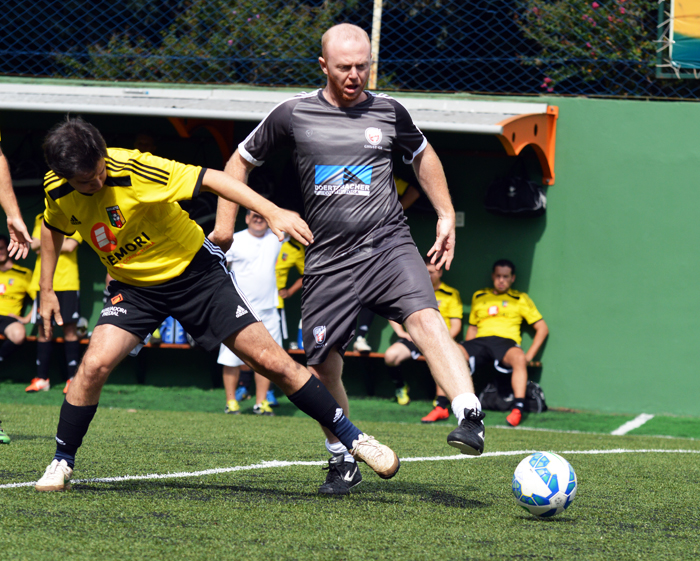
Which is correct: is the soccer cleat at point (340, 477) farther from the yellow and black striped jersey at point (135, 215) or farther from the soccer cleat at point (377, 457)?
the yellow and black striped jersey at point (135, 215)

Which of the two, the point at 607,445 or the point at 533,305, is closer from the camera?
the point at 607,445

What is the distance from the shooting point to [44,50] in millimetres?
12156

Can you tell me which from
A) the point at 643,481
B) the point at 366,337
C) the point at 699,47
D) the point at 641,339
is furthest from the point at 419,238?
the point at 643,481

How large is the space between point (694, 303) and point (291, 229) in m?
6.99

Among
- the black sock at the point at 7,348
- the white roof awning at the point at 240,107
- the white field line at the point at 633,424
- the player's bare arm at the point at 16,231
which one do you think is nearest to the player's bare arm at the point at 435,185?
the player's bare arm at the point at 16,231

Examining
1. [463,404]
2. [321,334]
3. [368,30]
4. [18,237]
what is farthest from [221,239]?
[368,30]

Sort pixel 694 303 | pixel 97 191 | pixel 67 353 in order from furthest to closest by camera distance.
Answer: pixel 67 353 < pixel 694 303 < pixel 97 191

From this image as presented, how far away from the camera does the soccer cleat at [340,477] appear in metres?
4.29

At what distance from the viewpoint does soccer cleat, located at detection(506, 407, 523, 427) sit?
879cm

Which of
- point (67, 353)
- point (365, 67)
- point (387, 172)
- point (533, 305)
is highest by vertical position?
point (365, 67)

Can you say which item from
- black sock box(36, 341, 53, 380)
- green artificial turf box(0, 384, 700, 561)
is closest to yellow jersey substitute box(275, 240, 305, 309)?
black sock box(36, 341, 53, 380)

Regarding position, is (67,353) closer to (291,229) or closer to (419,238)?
(419,238)

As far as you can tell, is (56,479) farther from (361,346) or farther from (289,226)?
(361,346)

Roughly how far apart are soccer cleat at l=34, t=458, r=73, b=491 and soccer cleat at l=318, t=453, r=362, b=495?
118cm
